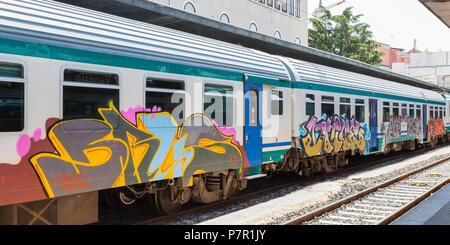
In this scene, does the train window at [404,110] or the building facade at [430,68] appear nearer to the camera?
the train window at [404,110]

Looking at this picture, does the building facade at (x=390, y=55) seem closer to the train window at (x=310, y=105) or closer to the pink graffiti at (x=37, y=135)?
the train window at (x=310, y=105)

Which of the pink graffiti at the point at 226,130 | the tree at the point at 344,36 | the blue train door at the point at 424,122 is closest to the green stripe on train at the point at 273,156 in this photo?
the pink graffiti at the point at 226,130

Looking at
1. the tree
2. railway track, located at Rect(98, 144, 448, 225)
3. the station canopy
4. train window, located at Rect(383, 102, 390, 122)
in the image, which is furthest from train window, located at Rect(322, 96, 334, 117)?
the tree

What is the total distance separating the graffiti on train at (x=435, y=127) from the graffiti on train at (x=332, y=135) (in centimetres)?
1052

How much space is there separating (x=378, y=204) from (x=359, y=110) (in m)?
6.21

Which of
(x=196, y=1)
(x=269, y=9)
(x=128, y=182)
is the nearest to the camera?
(x=128, y=182)

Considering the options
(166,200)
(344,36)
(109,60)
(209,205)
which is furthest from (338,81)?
(344,36)

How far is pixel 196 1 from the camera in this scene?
3134 cm

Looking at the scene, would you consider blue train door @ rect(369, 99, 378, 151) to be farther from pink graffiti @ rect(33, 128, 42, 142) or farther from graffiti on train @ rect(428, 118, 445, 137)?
pink graffiti @ rect(33, 128, 42, 142)

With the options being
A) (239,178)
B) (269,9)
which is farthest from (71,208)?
(269,9)

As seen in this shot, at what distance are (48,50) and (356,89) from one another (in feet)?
38.1

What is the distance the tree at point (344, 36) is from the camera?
52.6 meters

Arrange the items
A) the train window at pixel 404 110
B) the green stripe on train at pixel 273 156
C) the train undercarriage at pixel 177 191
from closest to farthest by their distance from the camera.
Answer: the train undercarriage at pixel 177 191, the green stripe on train at pixel 273 156, the train window at pixel 404 110
